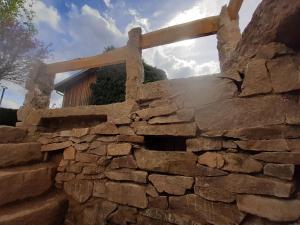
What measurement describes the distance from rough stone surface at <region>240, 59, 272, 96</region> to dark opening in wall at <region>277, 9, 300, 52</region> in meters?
0.22

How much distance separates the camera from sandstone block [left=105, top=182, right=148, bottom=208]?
2205 millimetres

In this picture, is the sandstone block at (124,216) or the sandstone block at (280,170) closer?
the sandstone block at (280,170)

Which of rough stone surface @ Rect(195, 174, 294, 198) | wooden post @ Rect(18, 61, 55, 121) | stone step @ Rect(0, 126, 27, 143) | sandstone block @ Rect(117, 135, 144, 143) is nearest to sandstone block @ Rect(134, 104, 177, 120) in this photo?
sandstone block @ Rect(117, 135, 144, 143)

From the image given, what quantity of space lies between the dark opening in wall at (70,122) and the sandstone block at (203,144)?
1691mm

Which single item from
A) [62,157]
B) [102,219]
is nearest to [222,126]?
→ [102,219]

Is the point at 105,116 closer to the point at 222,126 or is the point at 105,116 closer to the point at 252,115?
the point at 222,126

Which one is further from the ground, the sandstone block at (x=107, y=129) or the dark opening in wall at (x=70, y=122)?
the dark opening in wall at (x=70, y=122)

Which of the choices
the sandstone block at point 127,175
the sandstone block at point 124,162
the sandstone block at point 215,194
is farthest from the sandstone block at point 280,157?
the sandstone block at point 124,162

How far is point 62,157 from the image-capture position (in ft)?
9.86

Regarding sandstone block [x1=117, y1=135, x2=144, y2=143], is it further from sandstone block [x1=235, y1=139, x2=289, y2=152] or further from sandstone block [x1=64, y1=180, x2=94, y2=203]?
sandstone block [x1=235, y1=139, x2=289, y2=152]

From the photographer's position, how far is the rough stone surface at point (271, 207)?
1.51m

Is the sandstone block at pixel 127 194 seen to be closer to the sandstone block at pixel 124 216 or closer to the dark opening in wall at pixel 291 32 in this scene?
the sandstone block at pixel 124 216

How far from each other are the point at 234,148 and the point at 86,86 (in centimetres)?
1011

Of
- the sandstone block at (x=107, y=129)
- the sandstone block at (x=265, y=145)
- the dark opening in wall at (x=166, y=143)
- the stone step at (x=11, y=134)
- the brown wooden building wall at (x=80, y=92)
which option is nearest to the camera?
the sandstone block at (x=265, y=145)
